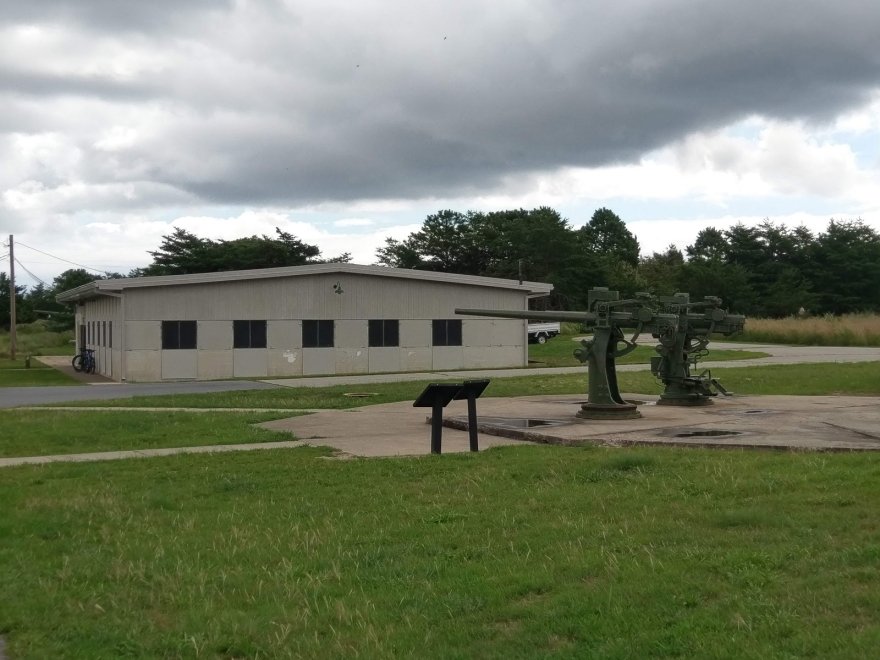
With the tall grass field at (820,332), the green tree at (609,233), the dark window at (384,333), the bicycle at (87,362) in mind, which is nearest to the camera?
the dark window at (384,333)

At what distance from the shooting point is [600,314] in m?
17.2

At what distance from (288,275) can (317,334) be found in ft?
7.84

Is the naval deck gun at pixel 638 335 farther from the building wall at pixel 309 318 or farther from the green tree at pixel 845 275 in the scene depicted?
the green tree at pixel 845 275

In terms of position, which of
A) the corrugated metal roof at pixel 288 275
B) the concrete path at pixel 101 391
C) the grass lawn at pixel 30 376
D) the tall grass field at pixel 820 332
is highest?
the corrugated metal roof at pixel 288 275

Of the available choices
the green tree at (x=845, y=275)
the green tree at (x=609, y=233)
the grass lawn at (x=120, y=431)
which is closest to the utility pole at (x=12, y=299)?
the grass lawn at (x=120, y=431)

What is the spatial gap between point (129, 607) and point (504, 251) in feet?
271

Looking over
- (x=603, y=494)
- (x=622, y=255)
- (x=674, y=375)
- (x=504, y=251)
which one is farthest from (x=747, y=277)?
(x=603, y=494)

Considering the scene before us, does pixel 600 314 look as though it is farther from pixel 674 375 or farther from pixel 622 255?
pixel 622 255

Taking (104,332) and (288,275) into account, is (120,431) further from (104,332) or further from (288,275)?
(104,332)

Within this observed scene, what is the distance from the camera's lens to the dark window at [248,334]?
117ft

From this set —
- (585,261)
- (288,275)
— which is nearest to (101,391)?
(288,275)

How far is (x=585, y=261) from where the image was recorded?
87.1 meters

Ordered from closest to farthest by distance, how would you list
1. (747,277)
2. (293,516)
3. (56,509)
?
(293,516), (56,509), (747,277)

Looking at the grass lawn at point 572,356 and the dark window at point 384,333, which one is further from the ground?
the dark window at point 384,333
